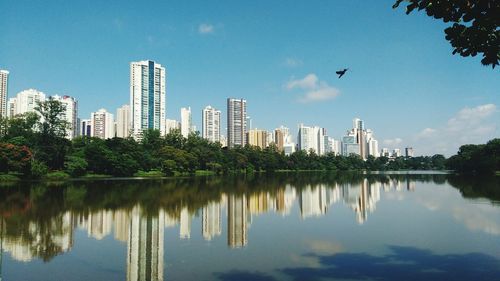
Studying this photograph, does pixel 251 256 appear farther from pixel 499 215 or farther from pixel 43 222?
pixel 499 215

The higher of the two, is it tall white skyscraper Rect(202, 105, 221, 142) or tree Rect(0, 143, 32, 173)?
tall white skyscraper Rect(202, 105, 221, 142)

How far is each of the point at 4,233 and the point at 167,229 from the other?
5485 mm

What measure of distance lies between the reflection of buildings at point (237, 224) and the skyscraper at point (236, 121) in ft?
437

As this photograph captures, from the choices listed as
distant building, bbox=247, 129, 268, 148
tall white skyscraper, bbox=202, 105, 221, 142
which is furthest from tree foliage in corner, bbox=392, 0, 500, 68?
distant building, bbox=247, 129, 268, 148

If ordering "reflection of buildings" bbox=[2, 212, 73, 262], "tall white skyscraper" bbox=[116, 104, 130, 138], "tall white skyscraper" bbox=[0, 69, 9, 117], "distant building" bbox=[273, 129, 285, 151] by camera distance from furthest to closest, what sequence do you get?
1. "distant building" bbox=[273, 129, 285, 151]
2. "tall white skyscraper" bbox=[116, 104, 130, 138]
3. "tall white skyscraper" bbox=[0, 69, 9, 117]
4. "reflection of buildings" bbox=[2, 212, 73, 262]

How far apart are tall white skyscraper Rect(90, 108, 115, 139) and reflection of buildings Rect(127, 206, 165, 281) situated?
5537 inches

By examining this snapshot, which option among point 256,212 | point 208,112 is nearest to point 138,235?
point 256,212

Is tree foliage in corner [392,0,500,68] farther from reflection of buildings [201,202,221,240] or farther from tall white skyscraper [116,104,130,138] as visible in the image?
tall white skyscraper [116,104,130,138]

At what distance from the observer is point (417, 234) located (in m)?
14.0

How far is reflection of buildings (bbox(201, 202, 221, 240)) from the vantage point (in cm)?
1368

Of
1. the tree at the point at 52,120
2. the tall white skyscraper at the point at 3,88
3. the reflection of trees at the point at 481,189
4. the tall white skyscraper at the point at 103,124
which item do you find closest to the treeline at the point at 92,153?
the tree at the point at 52,120

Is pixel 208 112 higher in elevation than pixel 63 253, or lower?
higher

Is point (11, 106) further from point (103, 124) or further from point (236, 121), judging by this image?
point (236, 121)

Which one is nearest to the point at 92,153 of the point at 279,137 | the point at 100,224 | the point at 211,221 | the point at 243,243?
the point at 100,224
